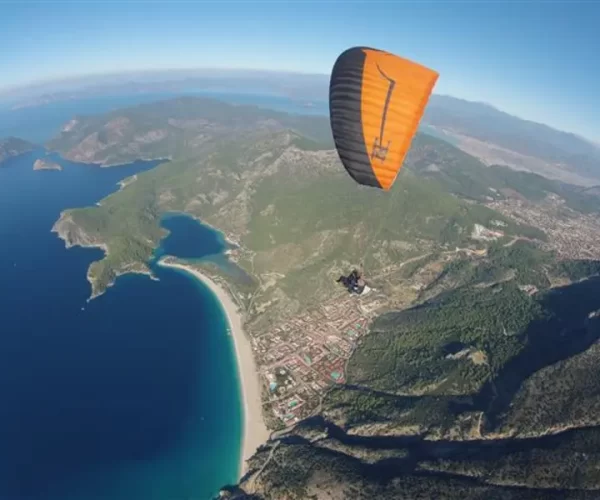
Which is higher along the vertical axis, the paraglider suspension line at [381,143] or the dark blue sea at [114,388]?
the paraglider suspension line at [381,143]

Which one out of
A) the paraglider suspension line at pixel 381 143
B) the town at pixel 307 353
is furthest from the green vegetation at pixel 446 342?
the paraglider suspension line at pixel 381 143

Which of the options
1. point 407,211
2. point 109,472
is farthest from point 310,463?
point 407,211

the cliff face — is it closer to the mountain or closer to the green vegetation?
the mountain

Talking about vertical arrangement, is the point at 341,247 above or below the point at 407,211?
below

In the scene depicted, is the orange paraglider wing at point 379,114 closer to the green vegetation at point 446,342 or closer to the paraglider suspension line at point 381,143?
the paraglider suspension line at point 381,143

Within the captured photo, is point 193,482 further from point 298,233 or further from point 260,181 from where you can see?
point 260,181

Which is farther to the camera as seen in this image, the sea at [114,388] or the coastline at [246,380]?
the coastline at [246,380]
